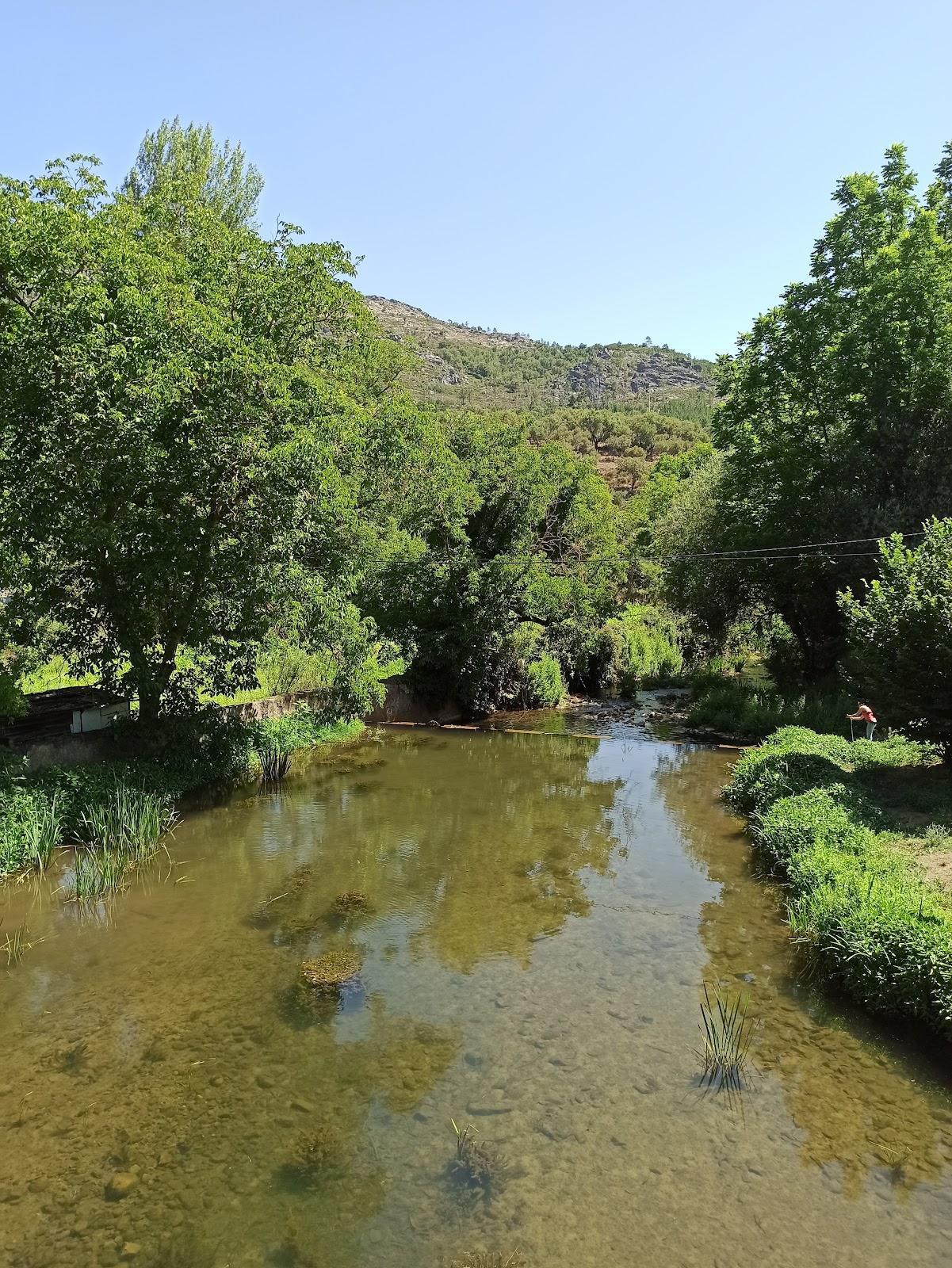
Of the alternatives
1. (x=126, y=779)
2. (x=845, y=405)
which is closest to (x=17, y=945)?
(x=126, y=779)

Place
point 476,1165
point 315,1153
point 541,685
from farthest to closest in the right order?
point 541,685
point 315,1153
point 476,1165

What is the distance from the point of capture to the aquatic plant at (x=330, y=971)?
9039 mm

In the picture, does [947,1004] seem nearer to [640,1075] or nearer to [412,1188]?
[640,1075]

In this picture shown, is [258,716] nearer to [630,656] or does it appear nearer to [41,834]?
[41,834]

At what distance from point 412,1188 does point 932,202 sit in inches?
1151

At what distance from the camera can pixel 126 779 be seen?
572 inches

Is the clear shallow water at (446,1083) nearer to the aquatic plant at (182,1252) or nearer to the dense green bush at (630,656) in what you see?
the aquatic plant at (182,1252)

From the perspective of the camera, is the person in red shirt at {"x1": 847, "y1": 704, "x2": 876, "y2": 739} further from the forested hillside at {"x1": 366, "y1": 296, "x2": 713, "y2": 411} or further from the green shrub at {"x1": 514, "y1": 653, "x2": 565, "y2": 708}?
the forested hillside at {"x1": 366, "y1": 296, "x2": 713, "y2": 411}

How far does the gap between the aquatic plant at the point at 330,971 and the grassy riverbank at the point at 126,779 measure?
17.8 feet

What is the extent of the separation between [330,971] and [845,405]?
22791 millimetres

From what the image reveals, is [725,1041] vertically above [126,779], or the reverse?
[126,779]

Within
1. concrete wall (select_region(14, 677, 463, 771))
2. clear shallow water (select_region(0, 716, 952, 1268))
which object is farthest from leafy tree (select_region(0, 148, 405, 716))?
clear shallow water (select_region(0, 716, 952, 1268))

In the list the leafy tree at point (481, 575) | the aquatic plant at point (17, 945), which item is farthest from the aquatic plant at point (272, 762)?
the aquatic plant at point (17, 945)

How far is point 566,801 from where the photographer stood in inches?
704
